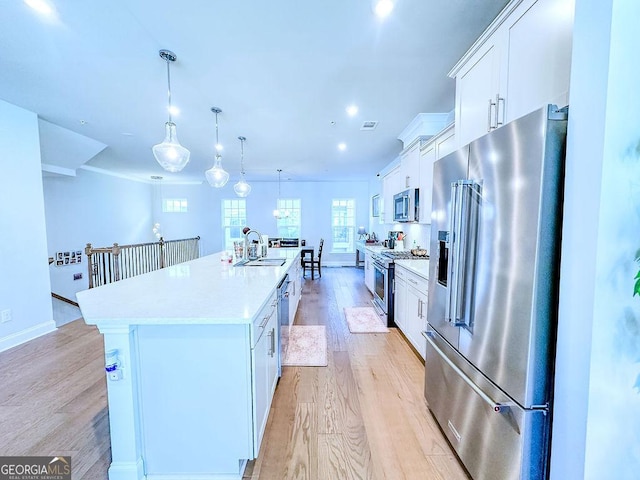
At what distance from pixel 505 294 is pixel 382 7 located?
1.75 meters

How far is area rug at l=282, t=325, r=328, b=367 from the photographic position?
104 inches

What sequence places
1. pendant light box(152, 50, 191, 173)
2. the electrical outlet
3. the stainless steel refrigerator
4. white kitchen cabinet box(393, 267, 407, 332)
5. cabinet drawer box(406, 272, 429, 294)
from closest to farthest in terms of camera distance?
the stainless steel refrigerator < pendant light box(152, 50, 191, 173) < cabinet drawer box(406, 272, 429, 294) < the electrical outlet < white kitchen cabinet box(393, 267, 407, 332)

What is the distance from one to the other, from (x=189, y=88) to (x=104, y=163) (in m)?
4.90

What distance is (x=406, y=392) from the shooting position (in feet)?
7.21

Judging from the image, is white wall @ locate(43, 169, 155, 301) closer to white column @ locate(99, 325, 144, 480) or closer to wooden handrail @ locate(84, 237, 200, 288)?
wooden handrail @ locate(84, 237, 200, 288)

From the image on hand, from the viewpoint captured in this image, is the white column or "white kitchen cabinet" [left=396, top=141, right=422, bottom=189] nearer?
the white column

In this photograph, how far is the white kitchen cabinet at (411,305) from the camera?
2.59 meters

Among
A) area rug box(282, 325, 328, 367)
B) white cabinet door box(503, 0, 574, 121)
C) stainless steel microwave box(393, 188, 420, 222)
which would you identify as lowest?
area rug box(282, 325, 328, 367)

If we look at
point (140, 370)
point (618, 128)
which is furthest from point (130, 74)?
point (618, 128)

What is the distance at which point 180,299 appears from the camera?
1.59 m

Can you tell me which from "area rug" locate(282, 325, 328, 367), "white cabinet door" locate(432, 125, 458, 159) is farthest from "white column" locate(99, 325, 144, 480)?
"white cabinet door" locate(432, 125, 458, 159)

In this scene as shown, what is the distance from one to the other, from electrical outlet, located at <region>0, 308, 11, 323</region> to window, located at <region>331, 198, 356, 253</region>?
22.9 ft

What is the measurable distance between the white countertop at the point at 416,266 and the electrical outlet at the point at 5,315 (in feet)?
14.7

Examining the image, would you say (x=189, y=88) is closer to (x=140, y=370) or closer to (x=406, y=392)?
(x=140, y=370)
